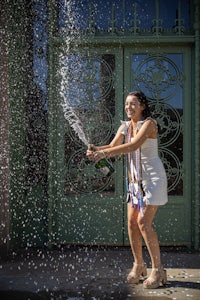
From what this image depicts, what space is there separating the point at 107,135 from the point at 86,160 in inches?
16.6

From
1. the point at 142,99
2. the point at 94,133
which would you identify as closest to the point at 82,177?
the point at 94,133

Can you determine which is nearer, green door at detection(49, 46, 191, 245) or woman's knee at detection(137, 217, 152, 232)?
woman's knee at detection(137, 217, 152, 232)

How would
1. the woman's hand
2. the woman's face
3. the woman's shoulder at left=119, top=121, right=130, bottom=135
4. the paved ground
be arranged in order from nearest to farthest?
the woman's hand, the paved ground, the woman's face, the woman's shoulder at left=119, top=121, right=130, bottom=135

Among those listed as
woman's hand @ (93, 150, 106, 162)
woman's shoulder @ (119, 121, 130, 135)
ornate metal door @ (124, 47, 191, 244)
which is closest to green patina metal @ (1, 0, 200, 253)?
ornate metal door @ (124, 47, 191, 244)

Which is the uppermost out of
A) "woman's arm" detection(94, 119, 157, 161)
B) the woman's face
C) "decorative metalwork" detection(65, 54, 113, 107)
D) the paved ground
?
"decorative metalwork" detection(65, 54, 113, 107)

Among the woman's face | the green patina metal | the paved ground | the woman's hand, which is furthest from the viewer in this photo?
the green patina metal

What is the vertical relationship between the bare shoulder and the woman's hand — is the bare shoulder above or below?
above

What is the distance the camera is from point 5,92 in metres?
5.23

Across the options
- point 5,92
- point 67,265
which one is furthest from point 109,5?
point 67,265

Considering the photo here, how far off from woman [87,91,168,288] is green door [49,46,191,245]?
5.03 feet

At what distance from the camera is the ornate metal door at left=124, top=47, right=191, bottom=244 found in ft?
18.2

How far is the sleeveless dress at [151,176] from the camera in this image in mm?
3879

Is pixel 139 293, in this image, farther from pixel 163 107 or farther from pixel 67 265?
pixel 163 107

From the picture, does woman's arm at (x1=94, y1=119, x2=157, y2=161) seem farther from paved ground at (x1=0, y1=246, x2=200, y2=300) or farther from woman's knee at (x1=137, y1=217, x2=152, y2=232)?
paved ground at (x1=0, y1=246, x2=200, y2=300)
